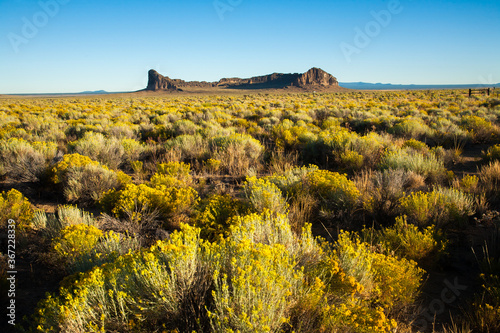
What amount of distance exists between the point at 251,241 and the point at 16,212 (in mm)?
3958

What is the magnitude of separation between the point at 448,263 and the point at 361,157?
3557mm

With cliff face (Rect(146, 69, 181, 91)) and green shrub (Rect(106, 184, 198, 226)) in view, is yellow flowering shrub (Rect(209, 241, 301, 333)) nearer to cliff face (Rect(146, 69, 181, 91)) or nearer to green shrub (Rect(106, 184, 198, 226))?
green shrub (Rect(106, 184, 198, 226))

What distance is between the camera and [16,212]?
4.19m

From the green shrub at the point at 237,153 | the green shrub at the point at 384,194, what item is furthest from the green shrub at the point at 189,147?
the green shrub at the point at 384,194

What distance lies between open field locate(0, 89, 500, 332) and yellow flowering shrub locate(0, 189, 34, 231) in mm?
29

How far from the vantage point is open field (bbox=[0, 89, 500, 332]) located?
2064 millimetres

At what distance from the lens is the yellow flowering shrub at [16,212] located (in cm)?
410

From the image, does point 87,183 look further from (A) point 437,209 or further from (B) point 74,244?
(A) point 437,209

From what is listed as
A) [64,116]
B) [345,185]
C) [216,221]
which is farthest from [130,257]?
[64,116]

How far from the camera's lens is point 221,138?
28.0ft

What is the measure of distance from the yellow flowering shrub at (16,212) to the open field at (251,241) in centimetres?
3

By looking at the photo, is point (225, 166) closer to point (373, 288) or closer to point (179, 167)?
point (179, 167)

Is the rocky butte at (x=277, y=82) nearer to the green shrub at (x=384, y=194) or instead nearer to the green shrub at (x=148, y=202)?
the green shrub at (x=384, y=194)

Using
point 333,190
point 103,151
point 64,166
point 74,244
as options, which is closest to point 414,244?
point 333,190
